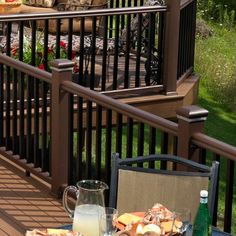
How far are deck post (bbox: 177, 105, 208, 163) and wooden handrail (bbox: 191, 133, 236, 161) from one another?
0.05 m

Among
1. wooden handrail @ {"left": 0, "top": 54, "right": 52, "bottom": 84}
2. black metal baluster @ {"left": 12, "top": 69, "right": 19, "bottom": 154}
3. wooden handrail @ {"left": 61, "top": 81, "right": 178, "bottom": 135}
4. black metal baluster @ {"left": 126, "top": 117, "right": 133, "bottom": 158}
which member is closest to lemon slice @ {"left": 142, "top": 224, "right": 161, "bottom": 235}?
wooden handrail @ {"left": 61, "top": 81, "right": 178, "bottom": 135}

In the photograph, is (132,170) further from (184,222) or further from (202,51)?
(202,51)

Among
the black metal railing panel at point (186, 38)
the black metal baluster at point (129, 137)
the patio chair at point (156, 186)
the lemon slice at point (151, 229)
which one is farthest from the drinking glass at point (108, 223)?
the black metal railing panel at point (186, 38)

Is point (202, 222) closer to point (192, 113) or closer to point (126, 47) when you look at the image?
point (192, 113)

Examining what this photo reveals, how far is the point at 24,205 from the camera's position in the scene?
251 inches

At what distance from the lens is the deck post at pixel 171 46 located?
341 inches

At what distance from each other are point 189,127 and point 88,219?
4.91 feet

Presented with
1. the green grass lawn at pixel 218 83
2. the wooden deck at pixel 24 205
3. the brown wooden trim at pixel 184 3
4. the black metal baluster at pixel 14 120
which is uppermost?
the brown wooden trim at pixel 184 3

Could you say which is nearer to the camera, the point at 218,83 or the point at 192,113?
the point at 192,113

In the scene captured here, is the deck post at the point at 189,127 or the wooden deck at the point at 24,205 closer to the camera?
the deck post at the point at 189,127

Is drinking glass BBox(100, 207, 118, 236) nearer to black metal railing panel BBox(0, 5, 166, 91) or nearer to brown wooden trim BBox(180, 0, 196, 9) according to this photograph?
black metal railing panel BBox(0, 5, 166, 91)

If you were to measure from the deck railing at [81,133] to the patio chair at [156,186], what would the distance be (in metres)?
0.35

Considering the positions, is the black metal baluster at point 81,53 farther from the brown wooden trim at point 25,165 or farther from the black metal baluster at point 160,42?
the brown wooden trim at point 25,165

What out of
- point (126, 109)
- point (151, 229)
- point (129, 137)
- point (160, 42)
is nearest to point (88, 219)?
point (151, 229)
